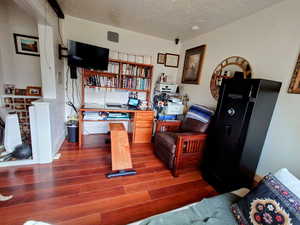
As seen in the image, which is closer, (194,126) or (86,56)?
(194,126)

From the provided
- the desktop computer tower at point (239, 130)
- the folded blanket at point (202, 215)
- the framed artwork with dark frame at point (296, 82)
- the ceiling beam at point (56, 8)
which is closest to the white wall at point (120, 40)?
the ceiling beam at point (56, 8)

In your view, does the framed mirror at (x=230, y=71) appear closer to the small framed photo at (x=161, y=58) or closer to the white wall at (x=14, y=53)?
the small framed photo at (x=161, y=58)

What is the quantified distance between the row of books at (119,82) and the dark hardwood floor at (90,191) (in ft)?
4.63

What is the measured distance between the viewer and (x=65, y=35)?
256cm

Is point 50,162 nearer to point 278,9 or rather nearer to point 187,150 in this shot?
point 187,150

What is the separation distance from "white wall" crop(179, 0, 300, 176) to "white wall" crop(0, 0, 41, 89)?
3509 millimetres

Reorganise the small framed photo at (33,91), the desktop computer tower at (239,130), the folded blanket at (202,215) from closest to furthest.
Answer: the folded blanket at (202,215) → the desktop computer tower at (239,130) → the small framed photo at (33,91)

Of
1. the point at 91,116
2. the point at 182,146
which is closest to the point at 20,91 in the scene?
the point at 91,116

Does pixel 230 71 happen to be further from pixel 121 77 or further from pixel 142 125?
pixel 121 77

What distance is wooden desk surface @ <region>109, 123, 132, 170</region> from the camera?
6.21ft

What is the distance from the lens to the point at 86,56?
96.2 inches

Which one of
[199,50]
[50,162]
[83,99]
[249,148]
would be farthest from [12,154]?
[199,50]

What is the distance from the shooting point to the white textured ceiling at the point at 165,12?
1.77 metres

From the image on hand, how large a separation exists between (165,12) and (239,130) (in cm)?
196
